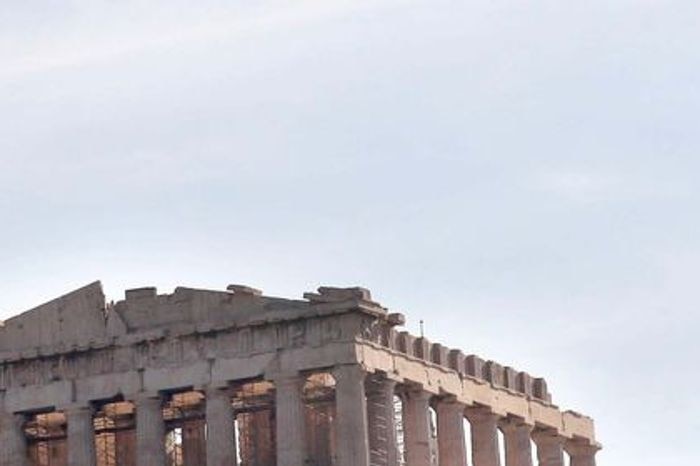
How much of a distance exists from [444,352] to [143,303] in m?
9.37

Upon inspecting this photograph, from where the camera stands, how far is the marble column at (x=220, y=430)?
99438 mm

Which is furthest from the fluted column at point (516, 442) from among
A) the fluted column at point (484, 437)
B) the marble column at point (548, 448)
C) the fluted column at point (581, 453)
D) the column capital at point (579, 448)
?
the fluted column at point (581, 453)

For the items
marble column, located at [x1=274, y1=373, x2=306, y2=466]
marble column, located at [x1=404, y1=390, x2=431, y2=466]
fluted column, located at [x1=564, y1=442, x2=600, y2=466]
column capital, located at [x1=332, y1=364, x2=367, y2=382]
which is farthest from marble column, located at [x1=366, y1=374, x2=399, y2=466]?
fluted column, located at [x1=564, y1=442, x2=600, y2=466]

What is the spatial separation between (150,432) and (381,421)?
6.91 metres

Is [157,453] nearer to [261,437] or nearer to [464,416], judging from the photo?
[261,437]

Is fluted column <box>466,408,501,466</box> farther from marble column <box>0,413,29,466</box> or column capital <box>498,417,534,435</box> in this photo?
marble column <box>0,413,29,466</box>

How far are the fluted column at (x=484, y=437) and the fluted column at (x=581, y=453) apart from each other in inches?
285

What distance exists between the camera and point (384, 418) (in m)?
99.7

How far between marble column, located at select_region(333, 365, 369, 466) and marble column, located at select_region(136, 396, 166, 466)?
239 inches

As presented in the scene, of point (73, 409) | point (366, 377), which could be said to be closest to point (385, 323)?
point (366, 377)

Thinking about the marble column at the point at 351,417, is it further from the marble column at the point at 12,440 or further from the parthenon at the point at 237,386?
the marble column at the point at 12,440

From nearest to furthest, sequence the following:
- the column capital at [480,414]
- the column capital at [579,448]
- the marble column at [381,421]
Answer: the marble column at [381,421], the column capital at [480,414], the column capital at [579,448]

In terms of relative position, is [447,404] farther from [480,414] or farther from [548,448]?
[548,448]

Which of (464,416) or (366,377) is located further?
(464,416)
